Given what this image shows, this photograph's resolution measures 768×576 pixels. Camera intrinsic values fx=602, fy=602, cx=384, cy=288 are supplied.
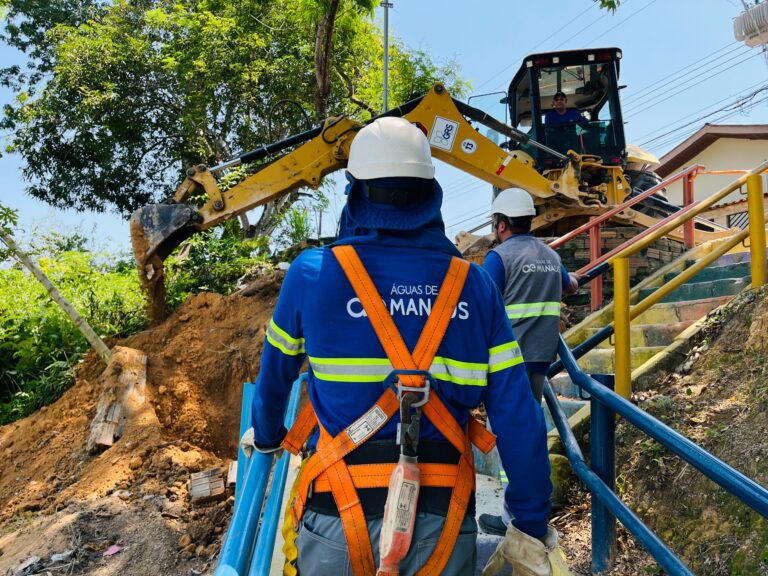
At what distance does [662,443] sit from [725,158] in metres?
21.0

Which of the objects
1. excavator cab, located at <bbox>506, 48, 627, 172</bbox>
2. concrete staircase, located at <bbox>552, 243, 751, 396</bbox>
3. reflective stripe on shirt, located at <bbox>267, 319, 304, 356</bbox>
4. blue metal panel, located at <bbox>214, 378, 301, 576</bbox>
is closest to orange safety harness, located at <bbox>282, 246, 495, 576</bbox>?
reflective stripe on shirt, located at <bbox>267, 319, 304, 356</bbox>

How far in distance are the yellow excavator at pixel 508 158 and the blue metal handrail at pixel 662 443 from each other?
4.26 m

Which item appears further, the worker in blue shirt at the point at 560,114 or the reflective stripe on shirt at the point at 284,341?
the worker in blue shirt at the point at 560,114

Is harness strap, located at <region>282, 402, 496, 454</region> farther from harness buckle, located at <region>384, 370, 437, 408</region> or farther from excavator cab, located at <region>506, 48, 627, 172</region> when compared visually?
excavator cab, located at <region>506, 48, 627, 172</region>

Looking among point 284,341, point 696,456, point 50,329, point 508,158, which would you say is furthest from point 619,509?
point 50,329

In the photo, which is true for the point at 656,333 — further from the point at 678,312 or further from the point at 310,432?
the point at 310,432

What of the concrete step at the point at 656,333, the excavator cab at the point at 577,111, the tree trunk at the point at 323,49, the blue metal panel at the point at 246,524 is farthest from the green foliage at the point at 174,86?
the blue metal panel at the point at 246,524

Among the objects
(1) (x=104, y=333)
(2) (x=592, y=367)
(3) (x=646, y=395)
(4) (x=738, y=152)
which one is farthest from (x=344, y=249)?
(4) (x=738, y=152)

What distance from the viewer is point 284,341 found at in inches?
67.7

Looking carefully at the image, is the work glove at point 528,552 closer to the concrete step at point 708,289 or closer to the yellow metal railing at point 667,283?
the yellow metal railing at point 667,283

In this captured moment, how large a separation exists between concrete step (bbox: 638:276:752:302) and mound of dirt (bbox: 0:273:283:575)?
467 cm

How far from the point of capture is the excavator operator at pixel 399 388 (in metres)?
1.52

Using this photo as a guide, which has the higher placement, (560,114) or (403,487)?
(560,114)

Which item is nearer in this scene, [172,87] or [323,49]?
[323,49]
